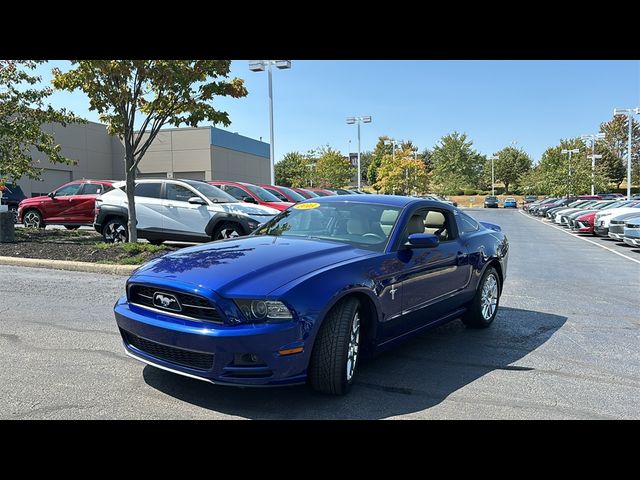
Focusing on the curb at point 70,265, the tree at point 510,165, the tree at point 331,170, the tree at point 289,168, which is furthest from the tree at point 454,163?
the curb at point 70,265

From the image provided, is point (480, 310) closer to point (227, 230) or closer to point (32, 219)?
point (227, 230)

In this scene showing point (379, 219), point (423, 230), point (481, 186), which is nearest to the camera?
point (379, 219)

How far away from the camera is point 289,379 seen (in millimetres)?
3496

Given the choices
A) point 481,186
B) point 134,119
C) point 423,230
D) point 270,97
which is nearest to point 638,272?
point 423,230

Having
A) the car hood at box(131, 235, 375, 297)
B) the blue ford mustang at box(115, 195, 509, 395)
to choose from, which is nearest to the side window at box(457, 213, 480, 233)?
the blue ford mustang at box(115, 195, 509, 395)

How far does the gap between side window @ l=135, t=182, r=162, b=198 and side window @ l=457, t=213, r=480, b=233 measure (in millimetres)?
8023

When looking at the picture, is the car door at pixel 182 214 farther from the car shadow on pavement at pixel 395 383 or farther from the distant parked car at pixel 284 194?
the car shadow on pavement at pixel 395 383

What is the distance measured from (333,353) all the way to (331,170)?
42.6 meters

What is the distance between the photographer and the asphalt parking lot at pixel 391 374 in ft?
12.0

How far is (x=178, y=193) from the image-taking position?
39.1 feet

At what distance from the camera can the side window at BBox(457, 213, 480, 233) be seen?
588 centimetres
